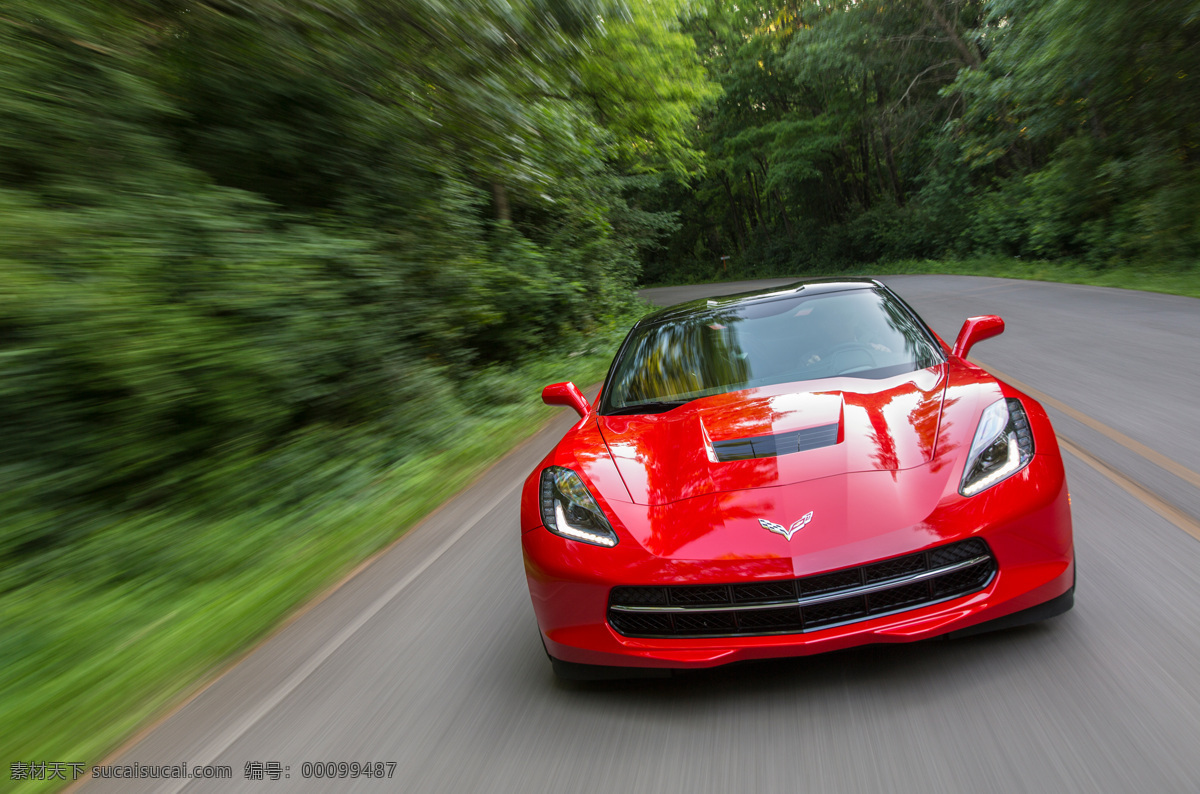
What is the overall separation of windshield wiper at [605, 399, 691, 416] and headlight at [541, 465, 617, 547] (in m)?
0.65

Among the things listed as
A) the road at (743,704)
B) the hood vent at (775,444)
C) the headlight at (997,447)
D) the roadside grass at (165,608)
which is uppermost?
the hood vent at (775,444)

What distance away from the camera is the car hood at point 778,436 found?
2.76m

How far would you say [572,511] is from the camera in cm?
293

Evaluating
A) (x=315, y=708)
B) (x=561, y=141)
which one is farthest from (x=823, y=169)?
(x=315, y=708)

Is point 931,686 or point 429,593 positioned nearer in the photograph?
point 931,686

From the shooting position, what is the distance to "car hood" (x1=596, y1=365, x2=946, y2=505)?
2764 mm

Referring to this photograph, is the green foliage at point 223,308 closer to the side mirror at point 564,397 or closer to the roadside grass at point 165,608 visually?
the roadside grass at point 165,608

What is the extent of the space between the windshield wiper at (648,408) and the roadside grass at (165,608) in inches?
79.7

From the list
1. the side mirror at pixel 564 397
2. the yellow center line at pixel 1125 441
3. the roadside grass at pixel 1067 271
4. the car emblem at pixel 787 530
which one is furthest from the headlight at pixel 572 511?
the roadside grass at pixel 1067 271

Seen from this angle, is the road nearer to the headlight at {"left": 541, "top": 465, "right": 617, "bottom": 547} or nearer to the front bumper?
the front bumper

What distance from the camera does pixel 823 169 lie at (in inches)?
1713

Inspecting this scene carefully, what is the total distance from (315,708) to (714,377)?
2.28m

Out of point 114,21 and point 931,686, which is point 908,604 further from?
point 114,21

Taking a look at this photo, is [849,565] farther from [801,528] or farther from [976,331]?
[976,331]
